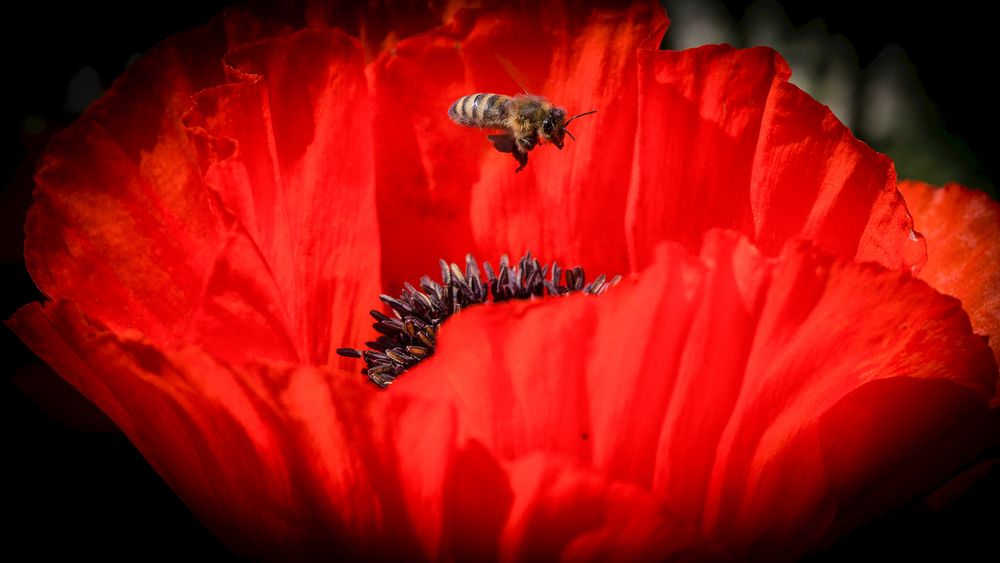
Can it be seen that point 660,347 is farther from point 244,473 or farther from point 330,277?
point 330,277

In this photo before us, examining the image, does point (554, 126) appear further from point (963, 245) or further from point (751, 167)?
point (963, 245)

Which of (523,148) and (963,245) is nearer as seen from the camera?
(963,245)

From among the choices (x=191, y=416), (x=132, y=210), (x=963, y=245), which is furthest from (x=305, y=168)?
(x=963, y=245)

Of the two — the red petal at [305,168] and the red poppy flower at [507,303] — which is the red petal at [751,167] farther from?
the red petal at [305,168]

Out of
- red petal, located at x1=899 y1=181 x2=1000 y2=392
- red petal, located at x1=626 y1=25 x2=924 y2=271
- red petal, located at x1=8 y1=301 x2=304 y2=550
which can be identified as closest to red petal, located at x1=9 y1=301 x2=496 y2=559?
red petal, located at x1=8 y1=301 x2=304 y2=550

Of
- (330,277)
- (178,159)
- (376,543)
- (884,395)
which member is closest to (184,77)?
(178,159)
